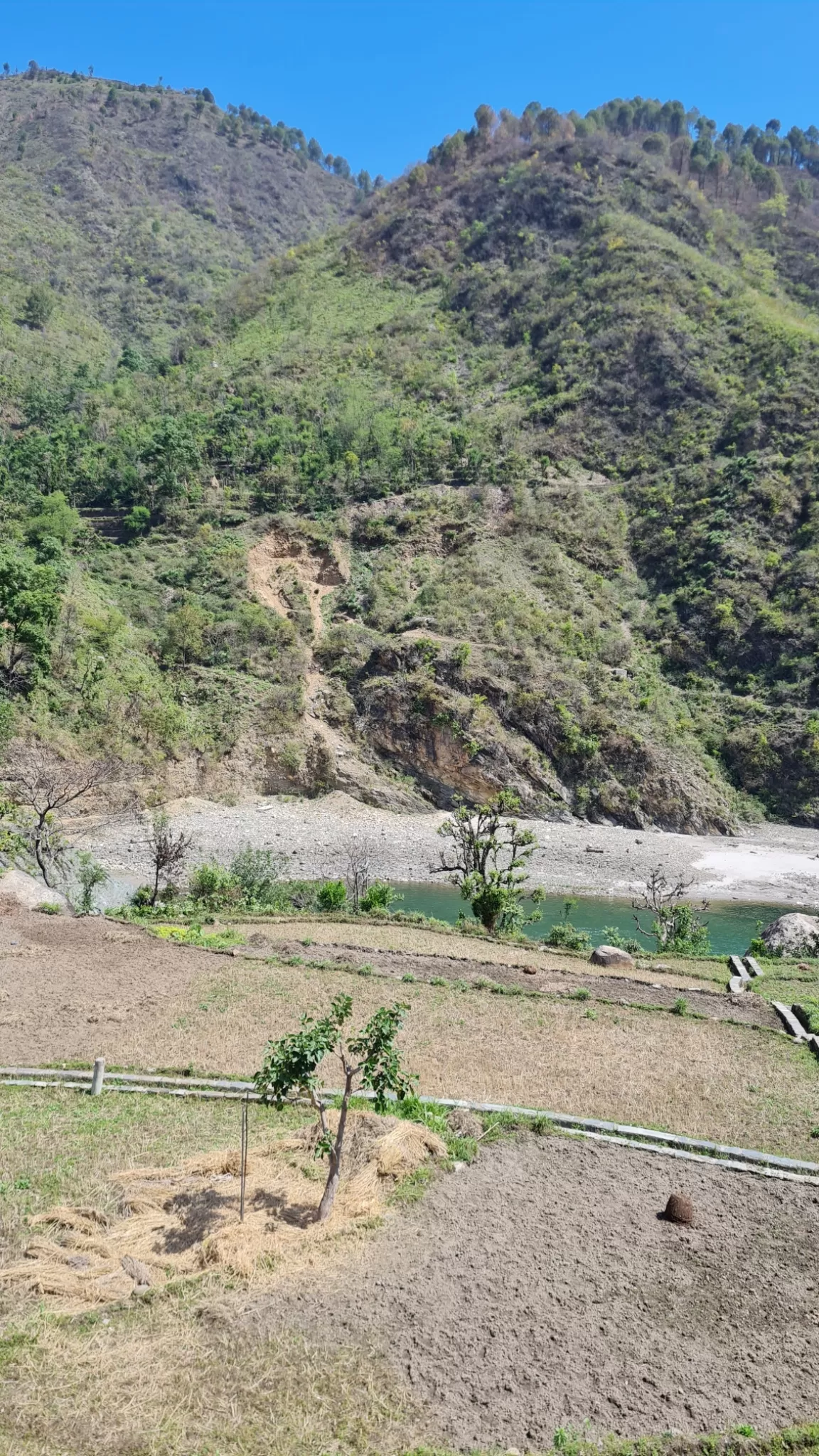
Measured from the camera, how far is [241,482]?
64125 millimetres

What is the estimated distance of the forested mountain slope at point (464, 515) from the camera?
47875 millimetres

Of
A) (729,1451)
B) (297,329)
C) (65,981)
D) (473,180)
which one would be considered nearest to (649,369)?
(297,329)

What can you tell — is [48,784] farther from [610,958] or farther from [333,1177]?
[333,1177]

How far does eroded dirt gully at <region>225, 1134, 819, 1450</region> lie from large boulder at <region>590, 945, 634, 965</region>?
10.8 m

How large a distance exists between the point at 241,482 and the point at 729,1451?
64910mm

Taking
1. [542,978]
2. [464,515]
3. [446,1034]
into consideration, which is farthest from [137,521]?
[446,1034]

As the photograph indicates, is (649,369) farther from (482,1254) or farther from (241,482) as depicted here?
(482,1254)

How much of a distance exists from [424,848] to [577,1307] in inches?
1252

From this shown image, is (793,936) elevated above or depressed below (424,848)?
below

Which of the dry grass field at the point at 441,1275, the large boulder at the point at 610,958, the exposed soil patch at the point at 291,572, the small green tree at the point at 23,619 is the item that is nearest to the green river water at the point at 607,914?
the large boulder at the point at 610,958

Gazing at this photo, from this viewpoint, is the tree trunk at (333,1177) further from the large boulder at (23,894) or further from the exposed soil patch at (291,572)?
the exposed soil patch at (291,572)

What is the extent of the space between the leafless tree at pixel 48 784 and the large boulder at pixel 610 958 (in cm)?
1612

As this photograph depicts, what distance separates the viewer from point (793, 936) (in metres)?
24.2

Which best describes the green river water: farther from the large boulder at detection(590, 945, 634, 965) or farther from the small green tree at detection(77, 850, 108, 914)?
the small green tree at detection(77, 850, 108, 914)
